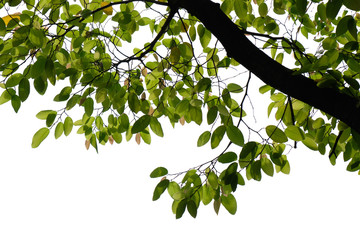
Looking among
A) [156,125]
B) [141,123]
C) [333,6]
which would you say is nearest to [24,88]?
[141,123]

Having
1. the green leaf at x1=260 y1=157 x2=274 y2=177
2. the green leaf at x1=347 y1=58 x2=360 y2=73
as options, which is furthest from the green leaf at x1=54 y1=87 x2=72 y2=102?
the green leaf at x1=347 y1=58 x2=360 y2=73

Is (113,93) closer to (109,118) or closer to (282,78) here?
(109,118)

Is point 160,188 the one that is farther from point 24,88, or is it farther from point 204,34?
point 204,34

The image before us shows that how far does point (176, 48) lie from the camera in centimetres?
249

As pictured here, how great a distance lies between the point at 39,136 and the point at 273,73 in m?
1.48

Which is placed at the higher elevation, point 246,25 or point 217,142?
point 246,25

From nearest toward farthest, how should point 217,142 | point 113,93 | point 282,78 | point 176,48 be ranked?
point 282,78 < point 217,142 < point 176,48 < point 113,93

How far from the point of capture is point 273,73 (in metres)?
1.64

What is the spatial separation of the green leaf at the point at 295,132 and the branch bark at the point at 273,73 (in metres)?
0.16

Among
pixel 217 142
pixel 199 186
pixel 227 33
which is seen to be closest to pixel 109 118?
pixel 199 186

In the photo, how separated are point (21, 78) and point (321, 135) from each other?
1985mm

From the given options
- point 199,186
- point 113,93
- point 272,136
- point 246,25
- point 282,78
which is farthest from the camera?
point 246,25

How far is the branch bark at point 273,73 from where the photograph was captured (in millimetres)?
1587

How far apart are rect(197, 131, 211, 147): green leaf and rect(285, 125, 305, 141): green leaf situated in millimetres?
482
